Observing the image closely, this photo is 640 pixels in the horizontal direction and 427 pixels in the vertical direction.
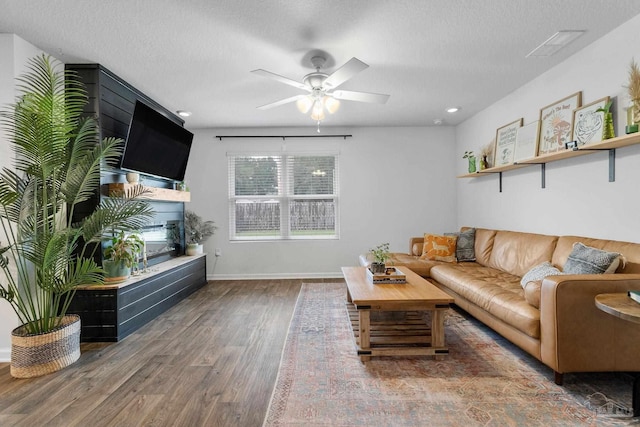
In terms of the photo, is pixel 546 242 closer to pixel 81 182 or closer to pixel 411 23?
pixel 411 23

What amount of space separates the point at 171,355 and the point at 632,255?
11.7ft

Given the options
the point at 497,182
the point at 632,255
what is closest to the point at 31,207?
the point at 632,255

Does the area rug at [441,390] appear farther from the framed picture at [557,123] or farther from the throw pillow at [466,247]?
the framed picture at [557,123]

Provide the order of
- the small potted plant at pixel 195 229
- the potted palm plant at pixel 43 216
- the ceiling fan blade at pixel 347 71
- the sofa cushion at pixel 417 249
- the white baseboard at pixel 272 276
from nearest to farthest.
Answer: the potted palm plant at pixel 43 216, the ceiling fan blade at pixel 347 71, the sofa cushion at pixel 417 249, the small potted plant at pixel 195 229, the white baseboard at pixel 272 276

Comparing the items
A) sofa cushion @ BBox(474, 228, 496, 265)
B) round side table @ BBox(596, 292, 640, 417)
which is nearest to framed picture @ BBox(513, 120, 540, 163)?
sofa cushion @ BBox(474, 228, 496, 265)

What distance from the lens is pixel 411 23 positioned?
2.37m

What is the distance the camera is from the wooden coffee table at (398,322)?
2.34m

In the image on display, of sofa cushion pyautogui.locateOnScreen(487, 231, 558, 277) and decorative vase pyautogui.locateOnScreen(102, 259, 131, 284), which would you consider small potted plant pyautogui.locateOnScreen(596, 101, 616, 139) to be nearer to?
sofa cushion pyautogui.locateOnScreen(487, 231, 558, 277)

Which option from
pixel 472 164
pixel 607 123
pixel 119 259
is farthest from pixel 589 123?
pixel 119 259

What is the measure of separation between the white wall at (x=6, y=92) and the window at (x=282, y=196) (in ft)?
9.76

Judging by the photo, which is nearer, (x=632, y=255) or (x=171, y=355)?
(x=632, y=255)

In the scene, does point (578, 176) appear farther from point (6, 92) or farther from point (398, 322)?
point (6, 92)

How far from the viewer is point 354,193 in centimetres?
535

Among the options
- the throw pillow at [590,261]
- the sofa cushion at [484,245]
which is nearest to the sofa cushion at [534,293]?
Answer: the throw pillow at [590,261]
